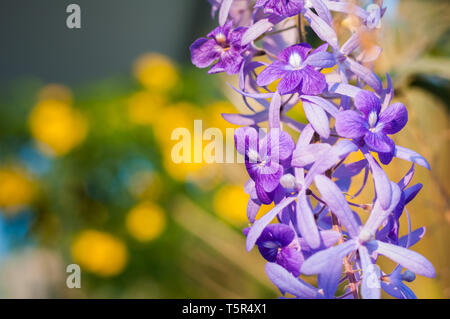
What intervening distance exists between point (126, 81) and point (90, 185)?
0.80 meters

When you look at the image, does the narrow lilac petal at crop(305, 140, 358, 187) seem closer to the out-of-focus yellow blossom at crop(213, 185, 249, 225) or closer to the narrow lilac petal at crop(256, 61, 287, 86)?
the narrow lilac petal at crop(256, 61, 287, 86)

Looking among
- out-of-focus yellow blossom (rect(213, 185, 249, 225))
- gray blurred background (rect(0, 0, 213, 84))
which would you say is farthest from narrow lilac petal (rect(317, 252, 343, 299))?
gray blurred background (rect(0, 0, 213, 84))

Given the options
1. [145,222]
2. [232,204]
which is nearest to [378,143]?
[232,204]

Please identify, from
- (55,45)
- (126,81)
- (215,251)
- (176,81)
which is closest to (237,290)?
(215,251)

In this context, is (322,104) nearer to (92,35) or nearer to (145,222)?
(145,222)

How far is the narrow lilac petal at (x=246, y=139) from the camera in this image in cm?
31

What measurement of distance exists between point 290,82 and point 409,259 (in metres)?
0.14

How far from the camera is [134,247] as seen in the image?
1.43 m

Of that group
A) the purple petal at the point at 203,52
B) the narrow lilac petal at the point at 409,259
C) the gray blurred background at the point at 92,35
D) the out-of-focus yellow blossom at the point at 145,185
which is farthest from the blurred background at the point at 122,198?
the gray blurred background at the point at 92,35

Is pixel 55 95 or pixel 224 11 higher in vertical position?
pixel 55 95

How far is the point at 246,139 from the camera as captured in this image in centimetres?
31

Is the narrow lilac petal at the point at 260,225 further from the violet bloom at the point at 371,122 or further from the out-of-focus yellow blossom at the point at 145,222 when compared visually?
the out-of-focus yellow blossom at the point at 145,222

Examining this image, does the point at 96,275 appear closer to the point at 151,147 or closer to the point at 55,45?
the point at 151,147

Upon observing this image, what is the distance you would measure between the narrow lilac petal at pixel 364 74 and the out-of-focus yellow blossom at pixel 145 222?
44.4 inches
